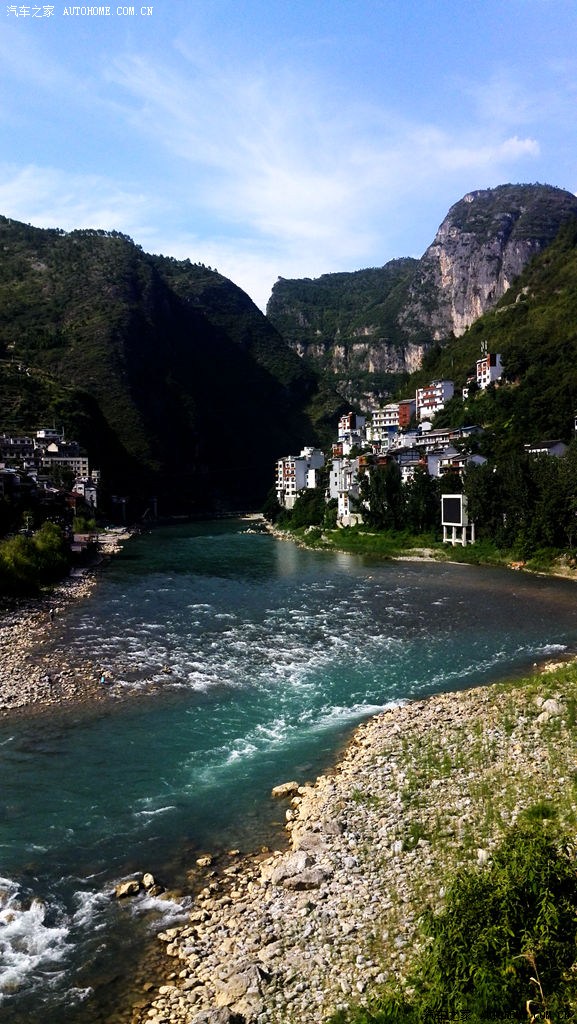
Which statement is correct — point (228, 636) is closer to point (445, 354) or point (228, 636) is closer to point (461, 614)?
point (461, 614)

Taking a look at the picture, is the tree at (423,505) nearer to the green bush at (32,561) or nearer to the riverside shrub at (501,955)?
the green bush at (32,561)

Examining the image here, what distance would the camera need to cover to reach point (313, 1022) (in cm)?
745

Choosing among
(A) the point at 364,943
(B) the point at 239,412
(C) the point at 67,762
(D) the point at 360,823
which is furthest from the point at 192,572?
(B) the point at 239,412

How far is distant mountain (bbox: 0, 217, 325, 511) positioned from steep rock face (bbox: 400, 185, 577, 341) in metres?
43.5

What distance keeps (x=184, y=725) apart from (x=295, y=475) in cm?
7873

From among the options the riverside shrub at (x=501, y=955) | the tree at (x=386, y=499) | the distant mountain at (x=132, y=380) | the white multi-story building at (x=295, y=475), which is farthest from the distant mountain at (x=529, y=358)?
the riverside shrub at (x=501, y=955)

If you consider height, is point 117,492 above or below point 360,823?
above

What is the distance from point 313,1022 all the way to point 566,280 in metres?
108

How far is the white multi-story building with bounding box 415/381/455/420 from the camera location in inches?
3575

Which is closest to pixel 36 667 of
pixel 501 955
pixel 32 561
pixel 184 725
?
pixel 184 725

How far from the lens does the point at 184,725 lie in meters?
17.9

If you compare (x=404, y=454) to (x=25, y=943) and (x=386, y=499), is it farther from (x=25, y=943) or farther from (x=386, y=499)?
(x=25, y=943)

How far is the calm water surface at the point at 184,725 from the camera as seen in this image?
9727mm

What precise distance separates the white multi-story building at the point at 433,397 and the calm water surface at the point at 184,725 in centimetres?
5388
